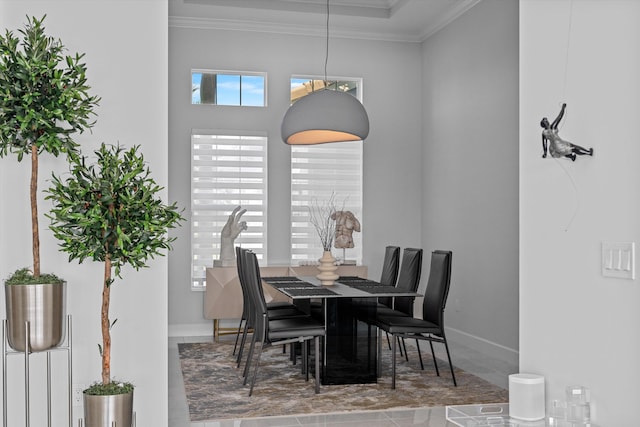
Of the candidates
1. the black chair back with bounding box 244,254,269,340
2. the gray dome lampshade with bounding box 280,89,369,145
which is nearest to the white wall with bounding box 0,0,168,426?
the black chair back with bounding box 244,254,269,340

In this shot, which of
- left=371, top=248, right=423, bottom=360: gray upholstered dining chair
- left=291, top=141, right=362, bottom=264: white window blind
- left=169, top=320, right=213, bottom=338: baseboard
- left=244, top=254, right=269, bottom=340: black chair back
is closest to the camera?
left=244, top=254, right=269, bottom=340: black chair back

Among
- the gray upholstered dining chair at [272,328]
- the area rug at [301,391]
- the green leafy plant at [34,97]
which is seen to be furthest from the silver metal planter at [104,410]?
the gray upholstered dining chair at [272,328]

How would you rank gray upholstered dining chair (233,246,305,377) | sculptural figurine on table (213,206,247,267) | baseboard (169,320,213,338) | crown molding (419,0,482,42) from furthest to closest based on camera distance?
baseboard (169,320,213,338) → sculptural figurine on table (213,206,247,267) → crown molding (419,0,482,42) → gray upholstered dining chair (233,246,305,377)

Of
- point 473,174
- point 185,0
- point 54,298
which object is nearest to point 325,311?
point 473,174

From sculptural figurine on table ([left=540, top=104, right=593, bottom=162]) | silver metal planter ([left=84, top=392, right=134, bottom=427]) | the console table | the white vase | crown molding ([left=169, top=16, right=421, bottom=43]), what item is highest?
crown molding ([left=169, top=16, right=421, bottom=43])

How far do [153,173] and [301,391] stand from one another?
2.78 meters

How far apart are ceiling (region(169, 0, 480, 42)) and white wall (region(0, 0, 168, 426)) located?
15.2 ft

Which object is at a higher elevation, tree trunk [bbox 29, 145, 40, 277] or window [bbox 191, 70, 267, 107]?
window [bbox 191, 70, 267, 107]

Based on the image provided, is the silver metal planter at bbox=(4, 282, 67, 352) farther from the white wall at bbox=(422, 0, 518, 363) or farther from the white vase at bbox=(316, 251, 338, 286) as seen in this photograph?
the white wall at bbox=(422, 0, 518, 363)

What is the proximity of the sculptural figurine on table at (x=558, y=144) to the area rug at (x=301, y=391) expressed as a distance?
2.77m

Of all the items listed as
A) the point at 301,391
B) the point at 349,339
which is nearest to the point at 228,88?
the point at 349,339

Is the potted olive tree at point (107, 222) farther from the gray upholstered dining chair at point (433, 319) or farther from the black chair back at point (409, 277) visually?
the black chair back at point (409, 277)

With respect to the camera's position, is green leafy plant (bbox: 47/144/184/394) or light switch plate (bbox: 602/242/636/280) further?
green leafy plant (bbox: 47/144/184/394)

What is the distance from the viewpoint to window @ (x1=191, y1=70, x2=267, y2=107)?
7906 mm
